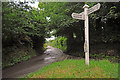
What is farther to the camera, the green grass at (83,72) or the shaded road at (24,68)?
the shaded road at (24,68)

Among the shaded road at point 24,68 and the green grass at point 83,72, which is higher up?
the green grass at point 83,72

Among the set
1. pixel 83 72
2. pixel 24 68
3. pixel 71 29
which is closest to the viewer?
pixel 83 72

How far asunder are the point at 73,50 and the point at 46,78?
10.5 metres

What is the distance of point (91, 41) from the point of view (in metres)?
11.0

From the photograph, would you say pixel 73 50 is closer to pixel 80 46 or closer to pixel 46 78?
pixel 80 46

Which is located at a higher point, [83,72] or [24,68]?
[83,72]

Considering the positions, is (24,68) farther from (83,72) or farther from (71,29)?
(71,29)

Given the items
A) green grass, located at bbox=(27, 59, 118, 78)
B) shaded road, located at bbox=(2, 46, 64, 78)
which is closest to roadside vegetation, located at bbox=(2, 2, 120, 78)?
shaded road, located at bbox=(2, 46, 64, 78)

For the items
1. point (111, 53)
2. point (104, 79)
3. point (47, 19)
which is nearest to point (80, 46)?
point (111, 53)

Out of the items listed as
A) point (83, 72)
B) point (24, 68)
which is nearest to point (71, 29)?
point (24, 68)

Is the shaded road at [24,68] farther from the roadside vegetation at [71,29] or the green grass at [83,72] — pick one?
the green grass at [83,72]

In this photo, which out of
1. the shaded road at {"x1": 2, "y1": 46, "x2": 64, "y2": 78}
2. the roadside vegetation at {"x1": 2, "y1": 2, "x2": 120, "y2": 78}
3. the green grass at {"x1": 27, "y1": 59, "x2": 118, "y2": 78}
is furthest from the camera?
the roadside vegetation at {"x1": 2, "y1": 2, "x2": 120, "y2": 78}

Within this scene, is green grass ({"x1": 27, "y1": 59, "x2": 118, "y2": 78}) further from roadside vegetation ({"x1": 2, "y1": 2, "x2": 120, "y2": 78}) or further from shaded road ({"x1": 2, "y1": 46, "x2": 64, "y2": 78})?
shaded road ({"x1": 2, "y1": 46, "x2": 64, "y2": 78})

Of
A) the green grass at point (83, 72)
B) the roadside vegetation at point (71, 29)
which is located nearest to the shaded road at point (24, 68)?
the roadside vegetation at point (71, 29)
